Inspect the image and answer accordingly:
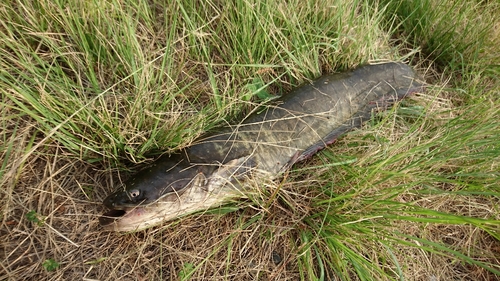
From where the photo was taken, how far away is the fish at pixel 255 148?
78.1 inches

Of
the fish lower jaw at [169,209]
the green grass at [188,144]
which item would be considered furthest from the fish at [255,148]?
the green grass at [188,144]

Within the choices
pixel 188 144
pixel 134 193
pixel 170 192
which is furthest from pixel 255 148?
pixel 134 193

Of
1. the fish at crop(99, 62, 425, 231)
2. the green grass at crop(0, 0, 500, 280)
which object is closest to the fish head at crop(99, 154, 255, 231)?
the fish at crop(99, 62, 425, 231)

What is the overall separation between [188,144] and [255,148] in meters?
0.43

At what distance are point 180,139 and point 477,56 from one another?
2.85 meters

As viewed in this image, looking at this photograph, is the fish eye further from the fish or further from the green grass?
the green grass

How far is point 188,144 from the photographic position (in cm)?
221

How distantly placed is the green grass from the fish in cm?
12

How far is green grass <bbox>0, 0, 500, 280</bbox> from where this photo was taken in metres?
1.98

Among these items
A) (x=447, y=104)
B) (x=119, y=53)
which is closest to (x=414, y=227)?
(x=447, y=104)

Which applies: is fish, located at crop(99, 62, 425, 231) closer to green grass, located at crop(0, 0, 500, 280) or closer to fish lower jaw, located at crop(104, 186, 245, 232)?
fish lower jaw, located at crop(104, 186, 245, 232)

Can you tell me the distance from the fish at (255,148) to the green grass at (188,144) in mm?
124

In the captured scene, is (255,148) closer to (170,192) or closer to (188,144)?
(188,144)

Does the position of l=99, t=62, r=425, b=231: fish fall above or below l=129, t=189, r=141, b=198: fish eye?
below
